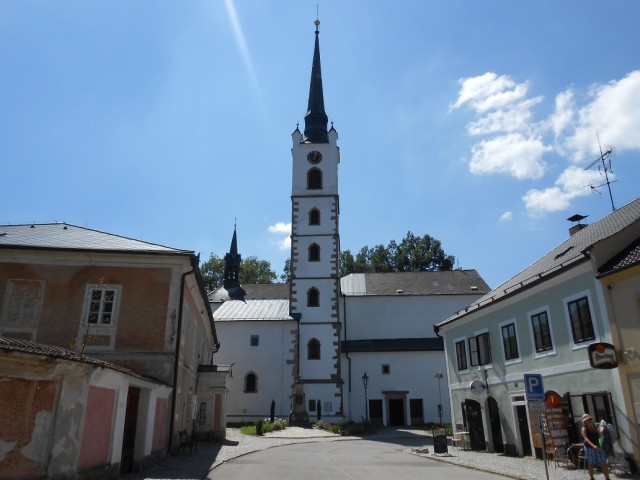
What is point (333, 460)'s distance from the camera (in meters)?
16.5

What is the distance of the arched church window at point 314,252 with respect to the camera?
41.1 metres

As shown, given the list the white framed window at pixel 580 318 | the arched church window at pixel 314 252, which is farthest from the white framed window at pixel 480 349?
the arched church window at pixel 314 252

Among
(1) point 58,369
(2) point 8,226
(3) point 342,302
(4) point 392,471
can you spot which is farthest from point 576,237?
(3) point 342,302

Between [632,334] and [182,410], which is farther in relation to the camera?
[182,410]

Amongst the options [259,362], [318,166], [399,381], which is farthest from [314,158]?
[399,381]

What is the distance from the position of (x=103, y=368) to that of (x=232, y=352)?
29545 mm

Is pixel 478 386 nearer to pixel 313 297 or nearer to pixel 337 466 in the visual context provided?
pixel 337 466

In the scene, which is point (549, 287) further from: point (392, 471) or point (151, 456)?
point (151, 456)

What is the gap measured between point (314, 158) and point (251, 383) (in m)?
20.2

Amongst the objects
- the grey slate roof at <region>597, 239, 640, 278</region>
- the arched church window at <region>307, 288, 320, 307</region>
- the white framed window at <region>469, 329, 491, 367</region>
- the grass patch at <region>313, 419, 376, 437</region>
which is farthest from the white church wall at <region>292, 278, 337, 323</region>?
the grey slate roof at <region>597, 239, 640, 278</region>

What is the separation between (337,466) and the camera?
14.8 meters

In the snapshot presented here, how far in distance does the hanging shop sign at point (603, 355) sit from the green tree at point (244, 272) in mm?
51070

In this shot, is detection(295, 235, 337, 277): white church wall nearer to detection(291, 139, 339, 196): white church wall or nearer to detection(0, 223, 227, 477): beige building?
detection(291, 139, 339, 196): white church wall

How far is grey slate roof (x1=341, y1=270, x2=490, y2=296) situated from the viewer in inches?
1747
